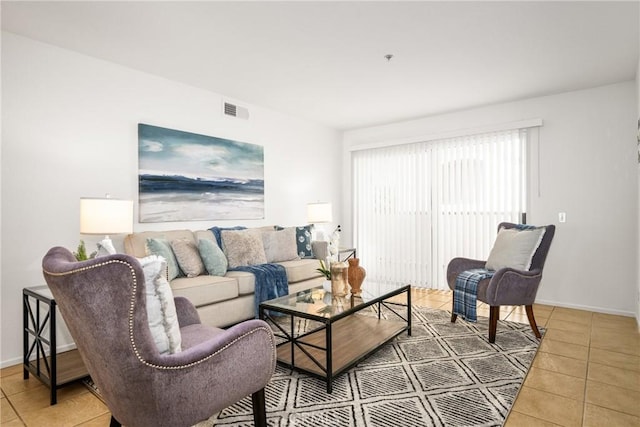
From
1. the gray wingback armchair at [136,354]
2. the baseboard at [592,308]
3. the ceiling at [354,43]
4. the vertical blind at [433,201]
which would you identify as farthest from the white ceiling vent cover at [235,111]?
the baseboard at [592,308]

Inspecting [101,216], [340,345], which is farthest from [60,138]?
[340,345]

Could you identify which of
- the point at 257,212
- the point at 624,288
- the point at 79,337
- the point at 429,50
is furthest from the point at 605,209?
the point at 79,337

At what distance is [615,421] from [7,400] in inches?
139

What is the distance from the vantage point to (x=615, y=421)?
1.93 m

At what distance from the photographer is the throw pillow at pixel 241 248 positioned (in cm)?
368

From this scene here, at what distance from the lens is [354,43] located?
9.62 ft

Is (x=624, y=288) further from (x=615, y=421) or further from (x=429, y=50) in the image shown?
(x=429, y=50)

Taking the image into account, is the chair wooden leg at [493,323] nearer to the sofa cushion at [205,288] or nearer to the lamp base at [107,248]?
the sofa cushion at [205,288]

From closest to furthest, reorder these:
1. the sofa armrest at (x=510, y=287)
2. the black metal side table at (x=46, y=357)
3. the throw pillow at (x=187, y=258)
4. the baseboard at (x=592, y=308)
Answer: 1. the black metal side table at (x=46, y=357)
2. the sofa armrest at (x=510, y=287)
3. the throw pillow at (x=187, y=258)
4. the baseboard at (x=592, y=308)

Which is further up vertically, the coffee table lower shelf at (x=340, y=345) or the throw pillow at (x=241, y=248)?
the throw pillow at (x=241, y=248)

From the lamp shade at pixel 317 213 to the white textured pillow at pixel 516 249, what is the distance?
2255mm

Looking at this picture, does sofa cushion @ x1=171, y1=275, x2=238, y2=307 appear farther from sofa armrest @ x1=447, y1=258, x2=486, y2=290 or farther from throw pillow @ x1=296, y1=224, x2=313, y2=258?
sofa armrest @ x1=447, y1=258, x2=486, y2=290

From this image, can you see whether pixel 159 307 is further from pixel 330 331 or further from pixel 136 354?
pixel 330 331

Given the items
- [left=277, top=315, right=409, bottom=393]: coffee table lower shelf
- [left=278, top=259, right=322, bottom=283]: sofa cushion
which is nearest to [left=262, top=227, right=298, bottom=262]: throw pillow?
[left=278, top=259, right=322, bottom=283]: sofa cushion
